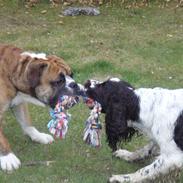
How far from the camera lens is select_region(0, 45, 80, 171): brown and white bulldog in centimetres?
599

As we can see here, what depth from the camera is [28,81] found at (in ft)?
19.9

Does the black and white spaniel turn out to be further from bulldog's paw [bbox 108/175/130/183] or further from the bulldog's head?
the bulldog's head

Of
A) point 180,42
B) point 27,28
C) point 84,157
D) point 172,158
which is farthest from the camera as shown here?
point 27,28

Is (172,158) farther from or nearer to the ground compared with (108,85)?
nearer to the ground

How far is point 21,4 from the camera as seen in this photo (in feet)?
45.6

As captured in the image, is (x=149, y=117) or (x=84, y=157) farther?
(x=84, y=157)

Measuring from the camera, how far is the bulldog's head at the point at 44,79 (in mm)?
5980

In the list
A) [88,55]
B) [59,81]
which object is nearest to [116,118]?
[59,81]

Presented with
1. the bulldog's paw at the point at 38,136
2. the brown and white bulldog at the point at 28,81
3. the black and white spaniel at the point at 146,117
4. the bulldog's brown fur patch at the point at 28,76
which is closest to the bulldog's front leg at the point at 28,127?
the bulldog's paw at the point at 38,136

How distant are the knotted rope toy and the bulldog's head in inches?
2.3

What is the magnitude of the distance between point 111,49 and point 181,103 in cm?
518

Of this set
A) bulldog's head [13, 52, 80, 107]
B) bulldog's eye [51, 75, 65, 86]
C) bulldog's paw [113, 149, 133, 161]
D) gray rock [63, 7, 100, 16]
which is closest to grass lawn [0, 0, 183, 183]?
bulldog's paw [113, 149, 133, 161]

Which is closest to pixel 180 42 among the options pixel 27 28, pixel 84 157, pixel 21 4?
pixel 27 28

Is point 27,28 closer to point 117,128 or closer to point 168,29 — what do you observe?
point 168,29
